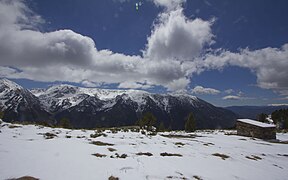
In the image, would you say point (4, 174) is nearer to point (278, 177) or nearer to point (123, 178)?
point (123, 178)

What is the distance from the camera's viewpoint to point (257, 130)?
3759cm

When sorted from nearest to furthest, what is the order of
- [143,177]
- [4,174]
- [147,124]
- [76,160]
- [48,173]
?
[4,174] < [48,173] < [143,177] < [76,160] < [147,124]

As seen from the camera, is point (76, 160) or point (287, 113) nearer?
point (76, 160)

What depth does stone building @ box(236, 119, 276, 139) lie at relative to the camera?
1437 inches

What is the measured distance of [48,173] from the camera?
7910mm

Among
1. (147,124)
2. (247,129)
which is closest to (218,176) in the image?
(247,129)

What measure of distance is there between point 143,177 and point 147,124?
50.6 m

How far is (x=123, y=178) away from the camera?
8.41 meters

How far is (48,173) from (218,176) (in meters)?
9.55

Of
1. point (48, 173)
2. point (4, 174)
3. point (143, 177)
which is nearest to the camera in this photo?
point (4, 174)

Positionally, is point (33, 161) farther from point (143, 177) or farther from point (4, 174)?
point (143, 177)

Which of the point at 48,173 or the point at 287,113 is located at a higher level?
the point at 287,113

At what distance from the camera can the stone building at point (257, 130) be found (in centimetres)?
3650

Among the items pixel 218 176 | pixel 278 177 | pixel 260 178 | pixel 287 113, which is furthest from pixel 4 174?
pixel 287 113
